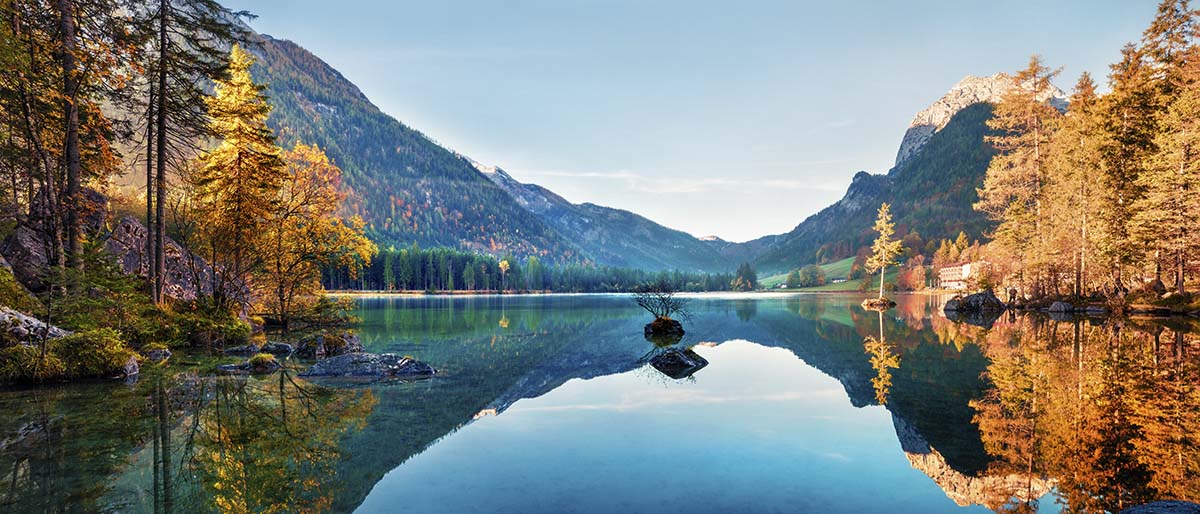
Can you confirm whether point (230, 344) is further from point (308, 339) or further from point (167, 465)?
point (167, 465)

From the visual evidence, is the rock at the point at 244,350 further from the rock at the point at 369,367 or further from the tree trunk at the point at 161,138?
the rock at the point at 369,367

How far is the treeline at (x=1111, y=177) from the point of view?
119 ft

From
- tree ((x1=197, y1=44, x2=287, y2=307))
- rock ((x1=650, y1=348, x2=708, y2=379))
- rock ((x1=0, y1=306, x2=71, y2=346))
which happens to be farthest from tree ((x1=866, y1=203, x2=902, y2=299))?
rock ((x1=0, y1=306, x2=71, y2=346))

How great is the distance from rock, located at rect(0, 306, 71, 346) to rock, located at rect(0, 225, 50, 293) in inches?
297

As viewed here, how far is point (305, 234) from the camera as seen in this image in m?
32.9

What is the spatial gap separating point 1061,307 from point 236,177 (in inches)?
2346

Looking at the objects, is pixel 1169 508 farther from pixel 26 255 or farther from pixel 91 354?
pixel 26 255

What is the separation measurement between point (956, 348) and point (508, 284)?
17001cm

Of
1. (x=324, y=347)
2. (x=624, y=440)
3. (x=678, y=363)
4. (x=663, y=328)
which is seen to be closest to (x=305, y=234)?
(x=324, y=347)

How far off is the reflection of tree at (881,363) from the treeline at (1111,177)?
84.0 feet

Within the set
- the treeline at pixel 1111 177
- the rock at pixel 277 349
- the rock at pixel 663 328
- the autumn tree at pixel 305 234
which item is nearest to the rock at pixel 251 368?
the rock at pixel 277 349

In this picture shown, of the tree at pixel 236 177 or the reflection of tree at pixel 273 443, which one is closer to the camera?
the reflection of tree at pixel 273 443

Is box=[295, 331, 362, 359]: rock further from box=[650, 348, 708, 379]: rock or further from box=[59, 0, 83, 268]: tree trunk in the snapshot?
box=[650, 348, 708, 379]: rock

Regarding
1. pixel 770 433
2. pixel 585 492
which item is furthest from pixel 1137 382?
pixel 585 492
